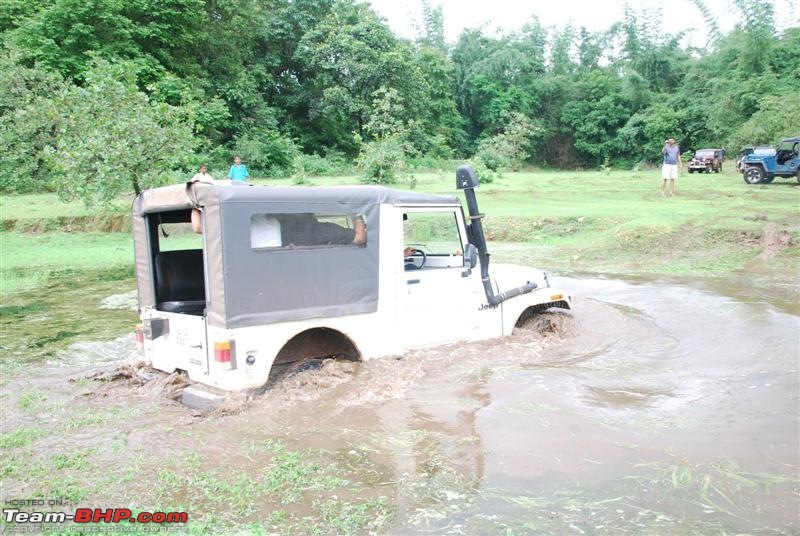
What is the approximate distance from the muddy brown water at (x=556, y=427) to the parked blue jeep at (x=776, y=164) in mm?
17675

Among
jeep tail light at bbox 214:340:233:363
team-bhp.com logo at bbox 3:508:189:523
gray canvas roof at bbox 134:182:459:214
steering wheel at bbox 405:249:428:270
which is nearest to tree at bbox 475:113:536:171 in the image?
steering wheel at bbox 405:249:428:270

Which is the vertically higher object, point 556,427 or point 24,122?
point 24,122

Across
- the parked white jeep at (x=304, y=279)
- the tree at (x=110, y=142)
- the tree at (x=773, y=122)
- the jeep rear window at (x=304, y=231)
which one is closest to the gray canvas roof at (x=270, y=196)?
the parked white jeep at (x=304, y=279)

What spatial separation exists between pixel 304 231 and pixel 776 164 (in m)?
23.0

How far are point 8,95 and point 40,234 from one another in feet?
18.3

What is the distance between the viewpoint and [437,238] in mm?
7031

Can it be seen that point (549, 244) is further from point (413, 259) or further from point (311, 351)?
point (311, 351)

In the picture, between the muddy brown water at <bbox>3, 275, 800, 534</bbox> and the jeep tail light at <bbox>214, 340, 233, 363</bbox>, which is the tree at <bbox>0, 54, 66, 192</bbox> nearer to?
the muddy brown water at <bbox>3, 275, 800, 534</bbox>

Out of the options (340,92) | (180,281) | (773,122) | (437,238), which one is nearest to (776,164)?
(773,122)

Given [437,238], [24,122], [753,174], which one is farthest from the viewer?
[753,174]

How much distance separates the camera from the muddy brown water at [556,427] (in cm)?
381

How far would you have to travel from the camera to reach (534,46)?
63.6 m

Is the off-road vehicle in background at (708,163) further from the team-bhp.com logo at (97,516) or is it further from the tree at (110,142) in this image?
the team-bhp.com logo at (97,516)

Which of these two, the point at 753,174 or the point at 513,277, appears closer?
the point at 513,277
